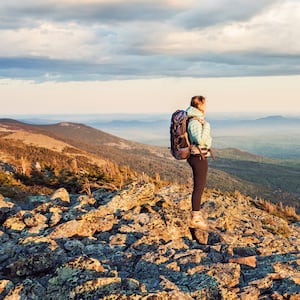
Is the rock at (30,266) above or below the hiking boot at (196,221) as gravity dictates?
above

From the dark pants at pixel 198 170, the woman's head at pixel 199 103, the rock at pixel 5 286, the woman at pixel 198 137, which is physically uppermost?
the woman's head at pixel 199 103

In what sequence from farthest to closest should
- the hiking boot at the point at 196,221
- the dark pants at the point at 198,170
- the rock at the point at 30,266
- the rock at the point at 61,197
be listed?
1. the rock at the point at 61,197
2. the hiking boot at the point at 196,221
3. the dark pants at the point at 198,170
4. the rock at the point at 30,266

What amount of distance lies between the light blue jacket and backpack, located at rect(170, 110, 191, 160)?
14cm

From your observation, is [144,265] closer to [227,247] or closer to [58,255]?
[58,255]

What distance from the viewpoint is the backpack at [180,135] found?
1193 centimetres

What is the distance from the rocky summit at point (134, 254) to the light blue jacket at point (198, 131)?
258 centimetres

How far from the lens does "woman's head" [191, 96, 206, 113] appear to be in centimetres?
1208

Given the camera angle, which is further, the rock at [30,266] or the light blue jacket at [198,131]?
the light blue jacket at [198,131]

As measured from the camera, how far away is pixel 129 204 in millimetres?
15297

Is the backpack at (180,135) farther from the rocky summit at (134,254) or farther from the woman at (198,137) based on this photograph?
the rocky summit at (134,254)

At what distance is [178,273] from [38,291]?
2.89m

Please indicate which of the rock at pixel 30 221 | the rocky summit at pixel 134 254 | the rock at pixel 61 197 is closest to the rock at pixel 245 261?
the rocky summit at pixel 134 254

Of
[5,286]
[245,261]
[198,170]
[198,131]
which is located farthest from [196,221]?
[5,286]

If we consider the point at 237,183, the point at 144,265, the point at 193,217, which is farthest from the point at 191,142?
the point at 237,183
